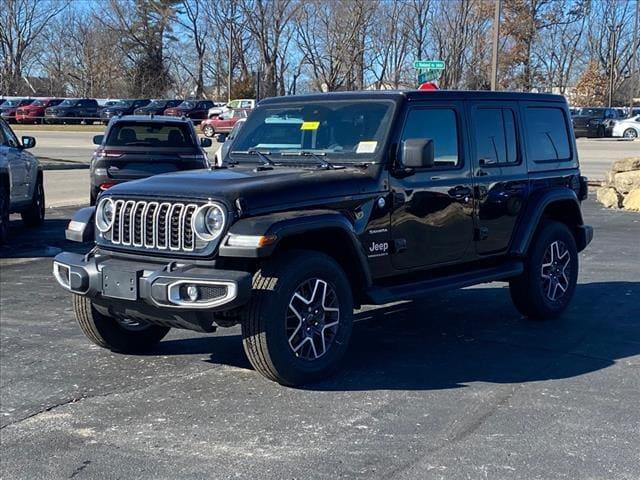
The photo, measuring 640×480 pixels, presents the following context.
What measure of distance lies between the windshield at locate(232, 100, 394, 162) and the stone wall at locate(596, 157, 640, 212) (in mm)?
11867

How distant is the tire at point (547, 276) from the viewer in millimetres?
7383

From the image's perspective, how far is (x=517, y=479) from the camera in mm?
4156

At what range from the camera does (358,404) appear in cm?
525

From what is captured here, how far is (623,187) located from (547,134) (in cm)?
1055

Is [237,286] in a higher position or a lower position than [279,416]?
higher

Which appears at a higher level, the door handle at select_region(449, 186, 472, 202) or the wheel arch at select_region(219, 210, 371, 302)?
the door handle at select_region(449, 186, 472, 202)

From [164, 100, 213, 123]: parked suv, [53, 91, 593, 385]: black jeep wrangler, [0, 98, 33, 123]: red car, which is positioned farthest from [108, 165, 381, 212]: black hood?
[0, 98, 33, 123]: red car

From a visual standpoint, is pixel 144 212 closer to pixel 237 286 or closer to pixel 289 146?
pixel 237 286

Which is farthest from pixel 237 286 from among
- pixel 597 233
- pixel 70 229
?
pixel 597 233

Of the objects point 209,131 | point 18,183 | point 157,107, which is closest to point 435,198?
point 18,183

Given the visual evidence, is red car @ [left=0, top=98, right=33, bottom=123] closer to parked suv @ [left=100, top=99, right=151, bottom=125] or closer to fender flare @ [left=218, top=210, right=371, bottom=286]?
parked suv @ [left=100, top=99, right=151, bottom=125]

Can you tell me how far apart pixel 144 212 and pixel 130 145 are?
8.03 m

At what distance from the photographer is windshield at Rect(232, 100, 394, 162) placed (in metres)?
6.28

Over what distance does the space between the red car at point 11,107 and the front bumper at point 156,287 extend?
4826 centimetres
